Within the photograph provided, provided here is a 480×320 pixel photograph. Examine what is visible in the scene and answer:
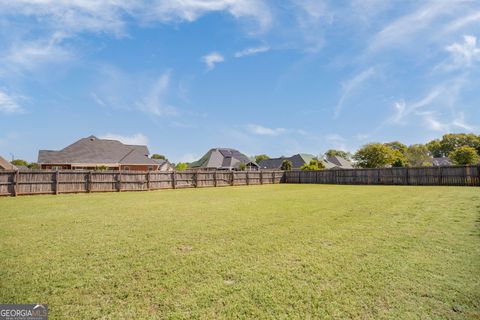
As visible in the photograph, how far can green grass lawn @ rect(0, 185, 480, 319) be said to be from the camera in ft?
7.97

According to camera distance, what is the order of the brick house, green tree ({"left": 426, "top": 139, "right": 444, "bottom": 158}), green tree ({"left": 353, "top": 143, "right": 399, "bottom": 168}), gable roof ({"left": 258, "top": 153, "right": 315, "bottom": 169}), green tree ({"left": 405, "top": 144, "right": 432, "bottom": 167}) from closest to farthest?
the brick house
green tree ({"left": 353, "top": 143, "right": 399, "bottom": 168})
gable roof ({"left": 258, "top": 153, "right": 315, "bottom": 169})
green tree ({"left": 405, "top": 144, "right": 432, "bottom": 167})
green tree ({"left": 426, "top": 139, "right": 444, "bottom": 158})

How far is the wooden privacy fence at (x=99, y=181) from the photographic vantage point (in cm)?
1423

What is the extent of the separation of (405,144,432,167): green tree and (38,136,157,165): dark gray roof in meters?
53.9

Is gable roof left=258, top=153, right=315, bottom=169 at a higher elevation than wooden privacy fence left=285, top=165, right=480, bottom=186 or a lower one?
higher

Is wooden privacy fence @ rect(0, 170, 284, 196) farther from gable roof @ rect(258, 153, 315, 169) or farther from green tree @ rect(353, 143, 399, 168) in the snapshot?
green tree @ rect(353, 143, 399, 168)

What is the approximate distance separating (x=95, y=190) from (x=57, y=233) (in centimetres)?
1259

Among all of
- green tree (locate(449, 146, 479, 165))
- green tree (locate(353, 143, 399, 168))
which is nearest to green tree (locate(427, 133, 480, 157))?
green tree (locate(449, 146, 479, 165))

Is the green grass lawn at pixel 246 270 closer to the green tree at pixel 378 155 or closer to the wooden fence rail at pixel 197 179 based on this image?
the wooden fence rail at pixel 197 179

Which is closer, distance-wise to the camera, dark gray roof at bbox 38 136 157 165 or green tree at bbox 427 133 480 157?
dark gray roof at bbox 38 136 157 165

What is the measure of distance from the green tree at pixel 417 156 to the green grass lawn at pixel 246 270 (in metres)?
60.7

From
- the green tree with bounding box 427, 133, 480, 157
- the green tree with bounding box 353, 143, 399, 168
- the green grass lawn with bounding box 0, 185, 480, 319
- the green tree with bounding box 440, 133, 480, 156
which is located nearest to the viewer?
the green grass lawn with bounding box 0, 185, 480, 319

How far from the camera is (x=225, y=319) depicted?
2.22 meters

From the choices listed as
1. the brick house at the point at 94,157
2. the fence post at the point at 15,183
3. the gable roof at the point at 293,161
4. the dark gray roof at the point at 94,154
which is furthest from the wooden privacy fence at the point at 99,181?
the gable roof at the point at 293,161

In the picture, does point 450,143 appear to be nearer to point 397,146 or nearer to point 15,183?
point 397,146
